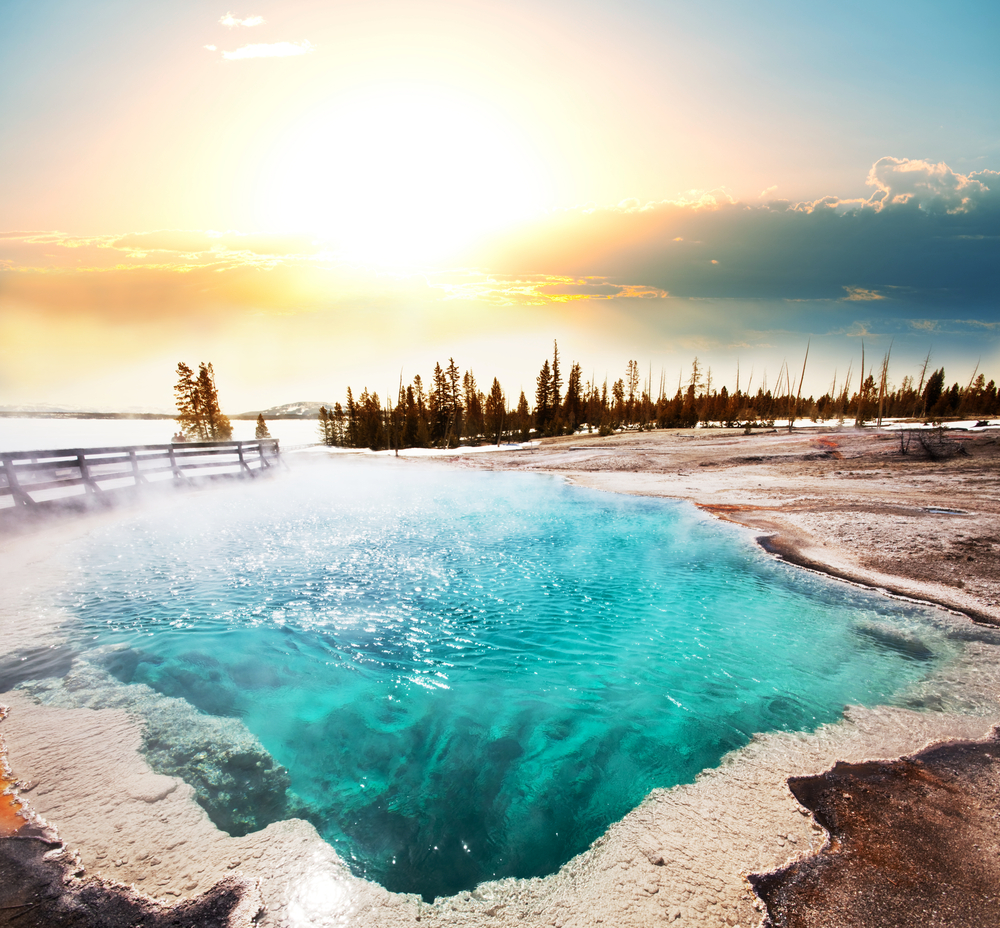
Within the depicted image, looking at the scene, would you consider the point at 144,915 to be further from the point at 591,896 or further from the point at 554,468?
the point at 554,468

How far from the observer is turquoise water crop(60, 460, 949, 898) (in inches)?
154

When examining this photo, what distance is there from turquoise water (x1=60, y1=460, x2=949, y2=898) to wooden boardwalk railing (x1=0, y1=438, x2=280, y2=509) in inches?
92.3

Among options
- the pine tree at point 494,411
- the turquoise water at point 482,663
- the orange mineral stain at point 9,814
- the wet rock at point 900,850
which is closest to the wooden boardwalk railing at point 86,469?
the turquoise water at point 482,663

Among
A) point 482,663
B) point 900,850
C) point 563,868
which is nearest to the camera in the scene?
point 900,850

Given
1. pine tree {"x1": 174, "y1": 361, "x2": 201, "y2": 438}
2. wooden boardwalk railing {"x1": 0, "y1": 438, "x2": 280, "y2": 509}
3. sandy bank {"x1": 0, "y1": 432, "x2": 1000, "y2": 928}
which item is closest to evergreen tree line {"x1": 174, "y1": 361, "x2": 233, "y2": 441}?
pine tree {"x1": 174, "y1": 361, "x2": 201, "y2": 438}

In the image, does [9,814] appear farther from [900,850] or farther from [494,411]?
[494,411]

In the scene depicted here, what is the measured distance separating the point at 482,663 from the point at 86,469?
50.2 feet

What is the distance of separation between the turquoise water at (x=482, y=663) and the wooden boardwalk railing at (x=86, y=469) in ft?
7.69

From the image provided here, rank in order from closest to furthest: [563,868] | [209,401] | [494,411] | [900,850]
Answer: [900,850]
[563,868]
[209,401]
[494,411]

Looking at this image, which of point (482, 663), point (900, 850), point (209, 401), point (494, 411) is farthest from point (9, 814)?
point (494, 411)

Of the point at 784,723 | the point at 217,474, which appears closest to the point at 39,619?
the point at 784,723

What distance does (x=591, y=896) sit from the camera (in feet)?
9.69

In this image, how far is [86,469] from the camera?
1385 cm

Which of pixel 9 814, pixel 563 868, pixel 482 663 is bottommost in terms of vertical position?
pixel 482 663
